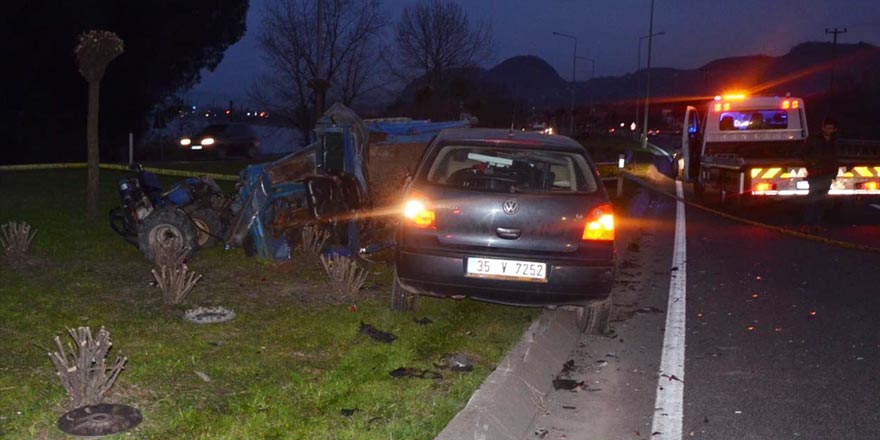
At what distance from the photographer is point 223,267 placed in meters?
9.06

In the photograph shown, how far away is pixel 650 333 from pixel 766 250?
17.8 ft

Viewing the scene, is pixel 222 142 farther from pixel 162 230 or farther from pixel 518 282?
pixel 518 282

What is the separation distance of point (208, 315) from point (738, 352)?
13.8 feet

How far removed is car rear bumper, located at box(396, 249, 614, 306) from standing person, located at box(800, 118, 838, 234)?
832cm

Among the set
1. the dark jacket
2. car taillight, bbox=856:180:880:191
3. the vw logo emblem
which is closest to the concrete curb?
the vw logo emblem

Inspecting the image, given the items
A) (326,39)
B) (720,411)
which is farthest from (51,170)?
(720,411)

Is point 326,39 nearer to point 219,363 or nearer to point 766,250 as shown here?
point 766,250

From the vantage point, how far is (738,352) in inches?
267

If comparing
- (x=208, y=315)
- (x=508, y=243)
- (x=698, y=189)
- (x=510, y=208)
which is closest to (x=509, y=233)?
(x=508, y=243)

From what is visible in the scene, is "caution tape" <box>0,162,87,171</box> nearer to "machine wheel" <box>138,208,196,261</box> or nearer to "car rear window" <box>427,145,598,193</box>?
"machine wheel" <box>138,208,196,261</box>

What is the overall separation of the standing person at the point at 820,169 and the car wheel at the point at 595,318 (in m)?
7.76

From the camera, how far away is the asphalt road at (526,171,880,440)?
5.23m

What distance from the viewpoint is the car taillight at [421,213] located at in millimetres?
6582

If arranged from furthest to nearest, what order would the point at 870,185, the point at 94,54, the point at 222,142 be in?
the point at 222,142, the point at 870,185, the point at 94,54
